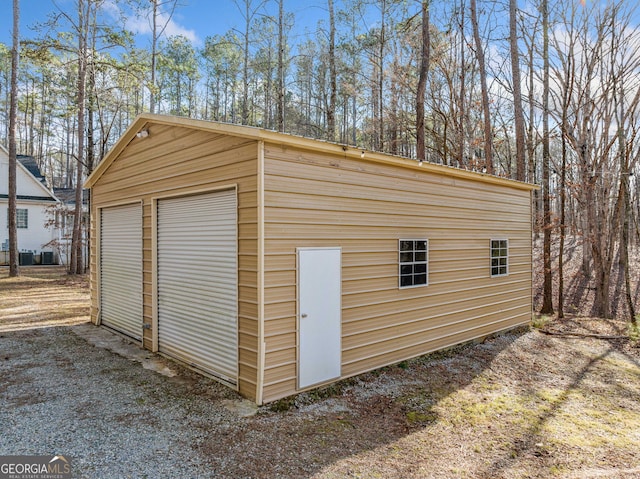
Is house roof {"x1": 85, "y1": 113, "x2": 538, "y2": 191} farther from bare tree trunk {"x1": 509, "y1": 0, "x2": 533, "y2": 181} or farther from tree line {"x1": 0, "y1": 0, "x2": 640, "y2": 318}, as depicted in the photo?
tree line {"x1": 0, "y1": 0, "x2": 640, "y2": 318}

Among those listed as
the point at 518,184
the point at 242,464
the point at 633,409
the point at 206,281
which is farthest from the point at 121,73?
the point at 633,409

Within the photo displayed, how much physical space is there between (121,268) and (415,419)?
17.2 ft

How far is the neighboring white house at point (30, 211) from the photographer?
17.5 m

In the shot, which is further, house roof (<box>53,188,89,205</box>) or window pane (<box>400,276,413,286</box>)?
house roof (<box>53,188,89,205</box>)

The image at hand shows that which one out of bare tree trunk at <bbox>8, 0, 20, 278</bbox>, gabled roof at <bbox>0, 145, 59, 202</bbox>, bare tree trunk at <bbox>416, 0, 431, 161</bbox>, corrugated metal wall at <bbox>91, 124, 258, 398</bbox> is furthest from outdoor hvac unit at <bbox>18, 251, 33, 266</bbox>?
bare tree trunk at <bbox>416, 0, 431, 161</bbox>

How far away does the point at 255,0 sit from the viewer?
1552 centimetres

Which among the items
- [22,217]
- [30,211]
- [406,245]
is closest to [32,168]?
[30,211]

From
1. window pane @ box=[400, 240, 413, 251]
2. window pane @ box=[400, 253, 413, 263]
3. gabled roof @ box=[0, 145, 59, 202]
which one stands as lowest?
window pane @ box=[400, 253, 413, 263]

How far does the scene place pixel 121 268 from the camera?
6570 mm

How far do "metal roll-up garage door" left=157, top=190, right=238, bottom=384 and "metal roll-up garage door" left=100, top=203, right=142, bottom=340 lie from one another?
2.51 feet

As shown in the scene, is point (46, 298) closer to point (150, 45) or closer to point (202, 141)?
point (202, 141)

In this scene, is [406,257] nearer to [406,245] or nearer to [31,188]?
[406,245]

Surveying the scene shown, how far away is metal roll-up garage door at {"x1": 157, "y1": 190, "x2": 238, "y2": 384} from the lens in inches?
172

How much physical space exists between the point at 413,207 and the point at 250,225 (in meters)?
2.58
